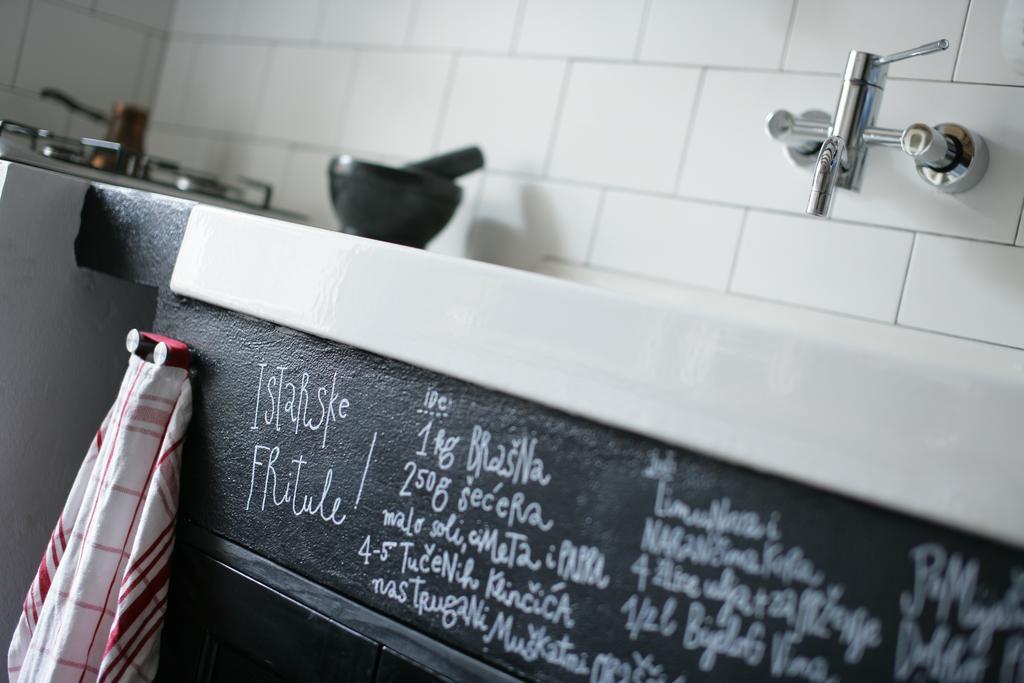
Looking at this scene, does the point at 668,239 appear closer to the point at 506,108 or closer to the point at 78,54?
the point at 506,108

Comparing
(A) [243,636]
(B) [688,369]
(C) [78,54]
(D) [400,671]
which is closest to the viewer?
(B) [688,369]

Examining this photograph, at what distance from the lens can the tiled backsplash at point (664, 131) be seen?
3.32 ft

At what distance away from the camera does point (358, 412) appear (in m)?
0.80

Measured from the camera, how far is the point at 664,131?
1.24 meters

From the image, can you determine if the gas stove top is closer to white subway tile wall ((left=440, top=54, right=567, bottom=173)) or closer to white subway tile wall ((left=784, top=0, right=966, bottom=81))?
white subway tile wall ((left=440, top=54, right=567, bottom=173))

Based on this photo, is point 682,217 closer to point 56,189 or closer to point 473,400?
point 473,400

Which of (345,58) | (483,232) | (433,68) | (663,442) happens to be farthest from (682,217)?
(345,58)

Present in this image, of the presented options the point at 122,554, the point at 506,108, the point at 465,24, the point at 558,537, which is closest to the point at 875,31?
the point at 506,108

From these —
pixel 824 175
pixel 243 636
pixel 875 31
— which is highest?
pixel 875 31

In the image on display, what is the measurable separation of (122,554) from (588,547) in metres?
0.50

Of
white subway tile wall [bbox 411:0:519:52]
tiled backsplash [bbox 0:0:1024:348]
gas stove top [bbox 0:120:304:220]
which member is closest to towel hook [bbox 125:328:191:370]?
gas stove top [bbox 0:120:304:220]

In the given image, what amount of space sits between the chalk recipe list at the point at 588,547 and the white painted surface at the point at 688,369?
22mm

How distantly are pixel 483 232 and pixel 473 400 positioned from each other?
72 cm

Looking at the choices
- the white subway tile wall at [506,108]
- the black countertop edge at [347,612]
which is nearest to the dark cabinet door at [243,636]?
the black countertop edge at [347,612]
